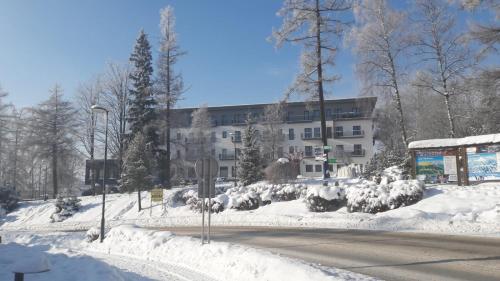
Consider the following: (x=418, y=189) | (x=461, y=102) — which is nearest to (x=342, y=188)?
(x=418, y=189)

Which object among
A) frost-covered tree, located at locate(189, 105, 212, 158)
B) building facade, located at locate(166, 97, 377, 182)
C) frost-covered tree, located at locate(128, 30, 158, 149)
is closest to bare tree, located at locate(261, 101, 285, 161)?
building facade, located at locate(166, 97, 377, 182)

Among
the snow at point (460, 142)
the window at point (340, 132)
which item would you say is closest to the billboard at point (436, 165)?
the snow at point (460, 142)

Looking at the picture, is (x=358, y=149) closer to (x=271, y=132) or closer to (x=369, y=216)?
(x=271, y=132)

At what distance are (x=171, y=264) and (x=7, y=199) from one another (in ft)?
133

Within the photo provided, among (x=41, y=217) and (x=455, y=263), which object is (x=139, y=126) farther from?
(x=455, y=263)

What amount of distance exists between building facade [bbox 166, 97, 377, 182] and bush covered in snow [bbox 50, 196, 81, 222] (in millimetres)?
24179

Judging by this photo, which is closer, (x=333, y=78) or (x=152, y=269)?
(x=152, y=269)

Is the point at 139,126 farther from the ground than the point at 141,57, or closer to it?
closer to it

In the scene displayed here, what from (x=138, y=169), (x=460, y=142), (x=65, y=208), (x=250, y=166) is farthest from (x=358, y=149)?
(x=460, y=142)

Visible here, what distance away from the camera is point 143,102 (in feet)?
141

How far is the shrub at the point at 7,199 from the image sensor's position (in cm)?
4328

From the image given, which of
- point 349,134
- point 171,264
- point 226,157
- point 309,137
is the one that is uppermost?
point 349,134

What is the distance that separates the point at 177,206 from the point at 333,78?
17.0 meters

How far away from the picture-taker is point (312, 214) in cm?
2239
